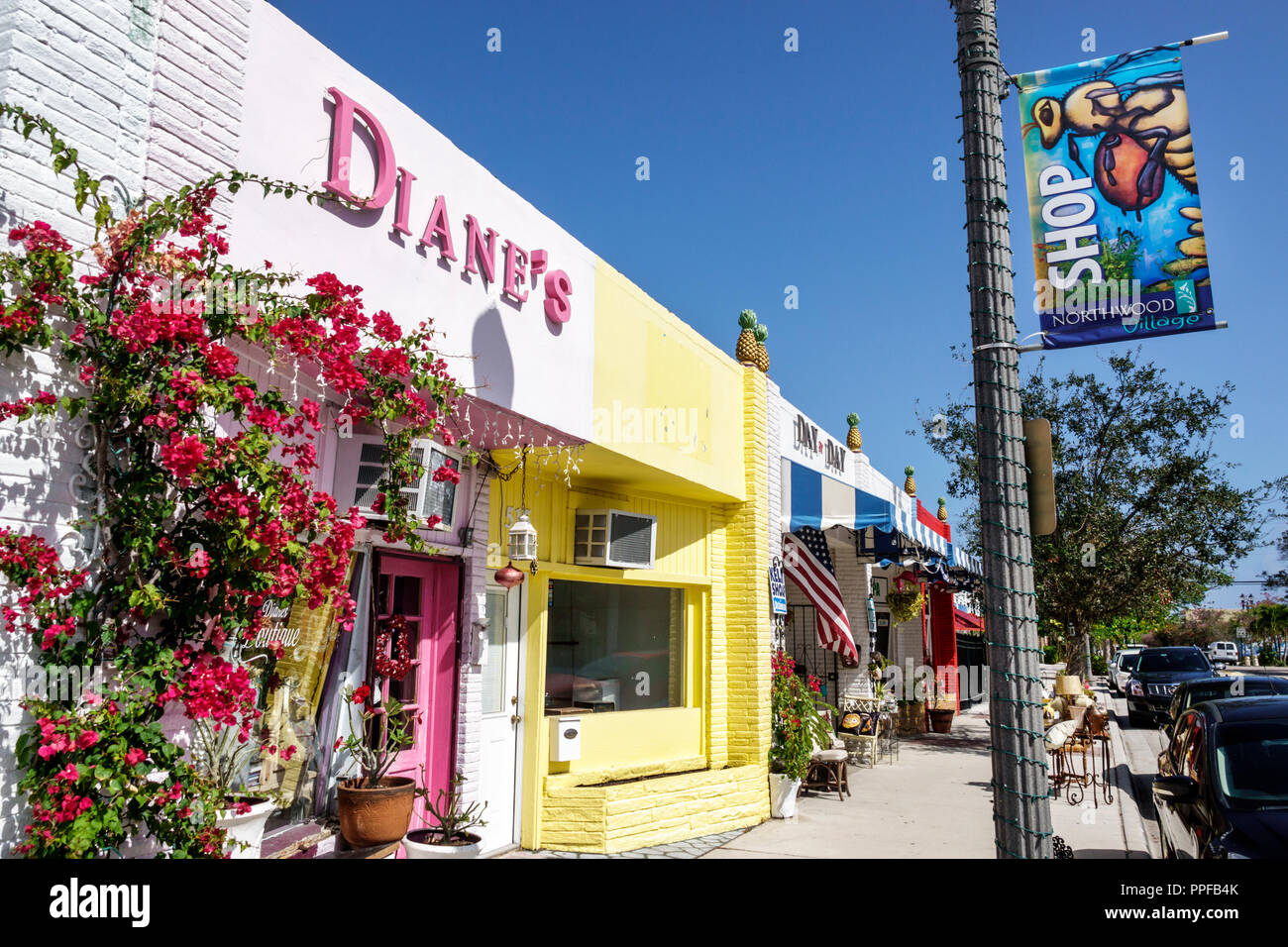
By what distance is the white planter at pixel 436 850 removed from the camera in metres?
5.56

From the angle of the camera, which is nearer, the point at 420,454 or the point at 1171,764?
the point at 420,454

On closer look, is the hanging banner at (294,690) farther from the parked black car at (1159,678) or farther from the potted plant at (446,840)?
the parked black car at (1159,678)

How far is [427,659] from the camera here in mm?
6770

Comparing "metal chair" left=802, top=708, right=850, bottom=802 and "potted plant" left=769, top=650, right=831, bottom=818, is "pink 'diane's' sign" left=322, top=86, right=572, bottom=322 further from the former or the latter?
"metal chair" left=802, top=708, right=850, bottom=802

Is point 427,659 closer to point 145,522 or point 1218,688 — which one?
point 145,522

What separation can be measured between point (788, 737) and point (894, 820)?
1.33 m

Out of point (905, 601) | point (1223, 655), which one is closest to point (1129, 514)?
point (905, 601)

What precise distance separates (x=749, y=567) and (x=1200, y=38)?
6890mm

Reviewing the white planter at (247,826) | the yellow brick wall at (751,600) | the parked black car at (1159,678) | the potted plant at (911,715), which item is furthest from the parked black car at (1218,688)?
the white planter at (247,826)

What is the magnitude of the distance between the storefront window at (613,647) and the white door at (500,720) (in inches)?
21.6
